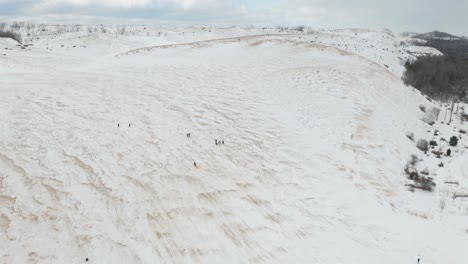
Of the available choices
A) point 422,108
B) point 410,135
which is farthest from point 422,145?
point 422,108

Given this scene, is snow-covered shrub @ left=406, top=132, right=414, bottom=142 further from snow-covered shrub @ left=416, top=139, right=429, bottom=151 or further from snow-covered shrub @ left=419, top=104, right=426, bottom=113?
snow-covered shrub @ left=419, top=104, right=426, bottom=113

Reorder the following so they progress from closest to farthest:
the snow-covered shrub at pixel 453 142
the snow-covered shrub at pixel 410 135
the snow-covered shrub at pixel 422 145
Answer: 1. the snow-covered shrub at pixel 422 145
2. the snow-covered shrub at pixel 410 135
3. the snow-covered shrub at pixel 453 142

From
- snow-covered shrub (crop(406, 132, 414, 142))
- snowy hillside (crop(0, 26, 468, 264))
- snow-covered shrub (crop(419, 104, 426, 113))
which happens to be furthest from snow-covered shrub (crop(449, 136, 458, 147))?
snow-covered shrub (crop(419, 104, 426, 113))

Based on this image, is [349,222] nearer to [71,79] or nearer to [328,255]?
[328,255]

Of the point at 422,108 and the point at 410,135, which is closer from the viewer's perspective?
the point at 410,135

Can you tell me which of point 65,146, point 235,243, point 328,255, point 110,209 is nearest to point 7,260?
point 110,209

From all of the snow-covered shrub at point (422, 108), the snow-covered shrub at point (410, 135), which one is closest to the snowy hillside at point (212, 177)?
the snow-covered shrub at point (410, 135)

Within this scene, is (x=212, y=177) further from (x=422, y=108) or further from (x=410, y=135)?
(x=422, y=108)

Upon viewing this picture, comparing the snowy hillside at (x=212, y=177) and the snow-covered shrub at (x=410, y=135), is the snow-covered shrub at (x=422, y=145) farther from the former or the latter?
the snowy hillside at (x=212, y=177)
